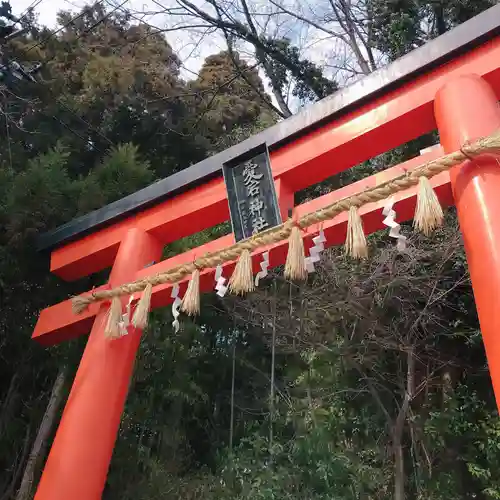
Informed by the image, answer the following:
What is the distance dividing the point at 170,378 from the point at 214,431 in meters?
2.17

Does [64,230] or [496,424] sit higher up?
[64,230]

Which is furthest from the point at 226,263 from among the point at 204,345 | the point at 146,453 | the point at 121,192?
the point at 204,345

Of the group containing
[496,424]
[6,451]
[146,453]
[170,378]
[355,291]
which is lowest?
[6,451]

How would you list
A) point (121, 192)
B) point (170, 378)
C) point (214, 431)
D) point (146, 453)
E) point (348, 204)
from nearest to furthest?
1. point (348, 204)
2. point (121, 192)
3. point (146, 453)
4. point (170, 378)
5. point (214, 431)

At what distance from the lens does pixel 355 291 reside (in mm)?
4781

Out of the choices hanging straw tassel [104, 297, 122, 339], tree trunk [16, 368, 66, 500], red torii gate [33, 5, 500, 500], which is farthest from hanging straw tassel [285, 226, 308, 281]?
tree trunk [16, 368, 66, 500]

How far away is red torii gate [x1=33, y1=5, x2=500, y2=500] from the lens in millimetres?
1848

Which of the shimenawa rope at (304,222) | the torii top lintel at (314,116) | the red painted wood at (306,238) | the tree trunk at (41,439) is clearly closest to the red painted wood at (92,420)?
the shimenawa rope at (304,222)

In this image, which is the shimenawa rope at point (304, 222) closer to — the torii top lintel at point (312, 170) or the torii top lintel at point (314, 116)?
the torii top lintel at point (312, 170)

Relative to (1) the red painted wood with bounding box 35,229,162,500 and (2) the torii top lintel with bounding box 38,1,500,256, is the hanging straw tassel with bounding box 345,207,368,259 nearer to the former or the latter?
(2) the torii top lintel with bounding box 38,1,500,256

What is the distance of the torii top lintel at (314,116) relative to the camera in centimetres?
224

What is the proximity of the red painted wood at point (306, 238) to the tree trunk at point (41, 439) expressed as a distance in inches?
24.8

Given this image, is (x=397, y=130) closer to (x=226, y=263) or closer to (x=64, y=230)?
(x=226, y=263)

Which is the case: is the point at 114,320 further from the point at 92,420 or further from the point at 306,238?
the point at 306,238
